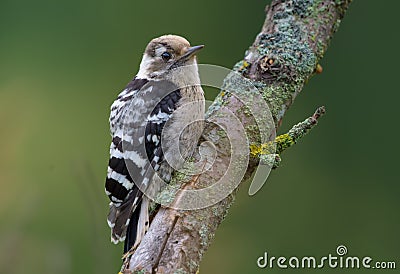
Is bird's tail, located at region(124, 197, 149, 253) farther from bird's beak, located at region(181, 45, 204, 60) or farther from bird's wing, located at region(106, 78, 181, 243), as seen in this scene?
bird's beak, located at region(181, 45, 204, 60)

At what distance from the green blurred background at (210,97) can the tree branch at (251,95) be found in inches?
57.2

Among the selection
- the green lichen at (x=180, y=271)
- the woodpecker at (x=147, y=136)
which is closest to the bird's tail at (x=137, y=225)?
the woodpecker at (x=147, y=136)

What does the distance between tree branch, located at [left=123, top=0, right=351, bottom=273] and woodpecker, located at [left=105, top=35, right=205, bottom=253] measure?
0.51ft

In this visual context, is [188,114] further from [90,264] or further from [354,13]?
[354,13]

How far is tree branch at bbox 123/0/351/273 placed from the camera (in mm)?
2258

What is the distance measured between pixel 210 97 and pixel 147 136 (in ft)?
5.36

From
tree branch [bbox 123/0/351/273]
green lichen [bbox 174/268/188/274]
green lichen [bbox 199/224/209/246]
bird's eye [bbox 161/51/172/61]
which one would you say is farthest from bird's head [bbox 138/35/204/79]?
green lichen [bbox 174/268/188/274]

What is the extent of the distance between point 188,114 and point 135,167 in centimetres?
32

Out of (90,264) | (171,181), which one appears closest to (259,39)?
(171,181)

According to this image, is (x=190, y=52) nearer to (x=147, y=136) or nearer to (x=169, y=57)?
(x=169, y=57)

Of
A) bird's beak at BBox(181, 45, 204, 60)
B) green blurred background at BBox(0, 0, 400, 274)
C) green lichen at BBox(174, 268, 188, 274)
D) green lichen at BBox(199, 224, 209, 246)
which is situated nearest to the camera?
green lichen at BBox(174, 268, 188, 274)

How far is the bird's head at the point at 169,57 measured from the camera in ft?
10.2

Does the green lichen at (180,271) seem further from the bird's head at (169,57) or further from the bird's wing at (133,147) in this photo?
the bird's head at (169,57)

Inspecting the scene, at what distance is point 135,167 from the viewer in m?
2.79
